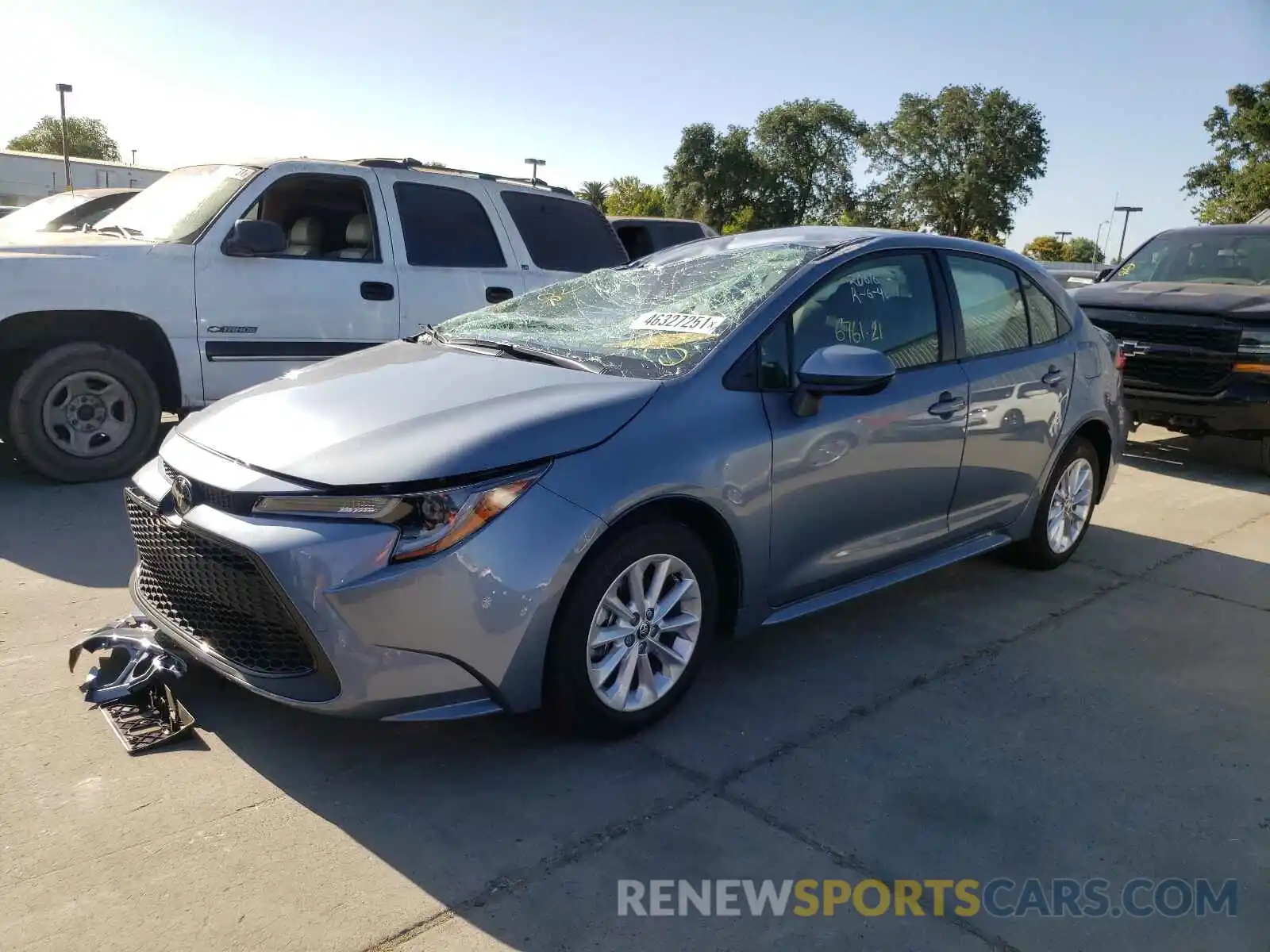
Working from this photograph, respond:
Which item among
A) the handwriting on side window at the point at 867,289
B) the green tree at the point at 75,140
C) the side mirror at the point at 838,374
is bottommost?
the side mirror at the point at 838,374

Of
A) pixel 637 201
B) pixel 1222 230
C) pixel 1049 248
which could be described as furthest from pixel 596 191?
pixel 1222 230

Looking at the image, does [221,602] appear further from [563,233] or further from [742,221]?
[742,221]

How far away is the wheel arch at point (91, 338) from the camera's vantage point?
18.8 ft

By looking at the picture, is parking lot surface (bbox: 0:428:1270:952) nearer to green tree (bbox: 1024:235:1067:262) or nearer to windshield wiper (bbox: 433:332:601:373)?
windshield wiper (bbox: 433:332:601:373)

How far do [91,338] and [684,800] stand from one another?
4751mm

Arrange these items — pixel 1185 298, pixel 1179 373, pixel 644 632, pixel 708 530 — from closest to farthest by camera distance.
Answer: pixel 644 632
pixel 708 530
pixel 1179 373
pixel 1185 298

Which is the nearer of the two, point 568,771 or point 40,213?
point 568,771

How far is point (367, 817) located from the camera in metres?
2.85

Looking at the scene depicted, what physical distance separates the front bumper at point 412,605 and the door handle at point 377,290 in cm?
388

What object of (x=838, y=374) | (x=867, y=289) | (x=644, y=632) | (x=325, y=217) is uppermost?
(x=325, y=217)

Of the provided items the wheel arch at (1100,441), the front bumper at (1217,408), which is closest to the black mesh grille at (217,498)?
the wheel arch at (1100,441)

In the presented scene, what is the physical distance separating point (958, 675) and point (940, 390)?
3.74 feet

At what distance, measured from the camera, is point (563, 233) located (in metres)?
7.69

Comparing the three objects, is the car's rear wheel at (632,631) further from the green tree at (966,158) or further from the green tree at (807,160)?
the green tree at (807,160)
